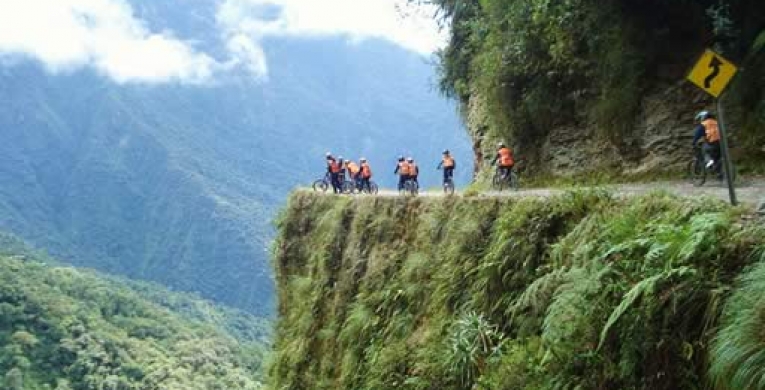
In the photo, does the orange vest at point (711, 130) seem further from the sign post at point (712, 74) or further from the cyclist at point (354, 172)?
the cyclist at point (354, 172)

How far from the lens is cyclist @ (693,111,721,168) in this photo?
39.9 feet

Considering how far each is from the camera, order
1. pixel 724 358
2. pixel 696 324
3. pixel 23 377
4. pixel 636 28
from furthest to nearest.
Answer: pixel 23 377
pixel 636 28
pixel 696 324
pixel 724 358

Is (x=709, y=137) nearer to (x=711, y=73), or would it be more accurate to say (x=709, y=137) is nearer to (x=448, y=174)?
(x=711, y=73)

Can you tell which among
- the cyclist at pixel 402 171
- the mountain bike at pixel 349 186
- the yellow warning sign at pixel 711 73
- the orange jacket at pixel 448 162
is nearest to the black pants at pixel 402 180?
the cyclist at pixel 402 171

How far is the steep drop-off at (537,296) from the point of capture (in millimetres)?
5401

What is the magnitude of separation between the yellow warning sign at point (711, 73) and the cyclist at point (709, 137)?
19.6ft

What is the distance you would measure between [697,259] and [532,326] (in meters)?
2.45

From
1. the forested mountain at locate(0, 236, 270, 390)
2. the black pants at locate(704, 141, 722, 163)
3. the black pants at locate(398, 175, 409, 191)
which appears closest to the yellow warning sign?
the black pants at locate(704, 141, 722, 163)

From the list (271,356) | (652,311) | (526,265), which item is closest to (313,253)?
(271,356)

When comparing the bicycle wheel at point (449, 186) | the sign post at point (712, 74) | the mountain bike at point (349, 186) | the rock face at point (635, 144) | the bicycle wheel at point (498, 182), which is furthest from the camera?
the mountain bike at point (349, 186)

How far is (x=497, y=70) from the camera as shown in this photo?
18328mm

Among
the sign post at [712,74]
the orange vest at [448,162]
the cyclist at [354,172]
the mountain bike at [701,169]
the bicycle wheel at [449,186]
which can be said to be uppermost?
the cyclist at [354,172]

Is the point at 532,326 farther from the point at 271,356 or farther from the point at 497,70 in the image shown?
the point at 271,356

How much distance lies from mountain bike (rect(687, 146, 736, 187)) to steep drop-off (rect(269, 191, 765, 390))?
4.22 m
